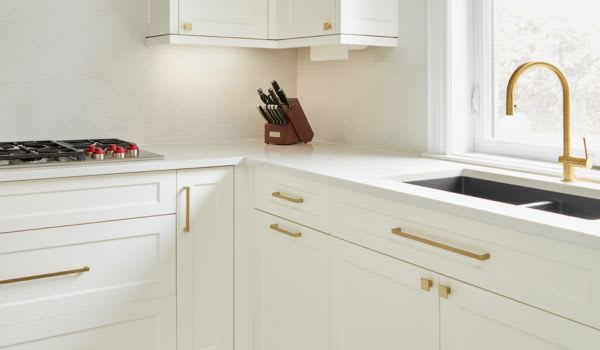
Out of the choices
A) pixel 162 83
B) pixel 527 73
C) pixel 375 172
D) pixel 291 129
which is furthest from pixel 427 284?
pixel 162 83

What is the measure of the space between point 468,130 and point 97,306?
4.90 ft

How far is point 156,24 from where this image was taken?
9.13 feet

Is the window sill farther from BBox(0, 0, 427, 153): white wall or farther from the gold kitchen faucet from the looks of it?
BBox(0, 0, 427, 153): white wall

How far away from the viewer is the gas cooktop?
2154 millimetres

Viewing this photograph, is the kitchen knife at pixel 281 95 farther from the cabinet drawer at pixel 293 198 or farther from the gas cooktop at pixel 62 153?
the gas cooktop at pixel 62 153

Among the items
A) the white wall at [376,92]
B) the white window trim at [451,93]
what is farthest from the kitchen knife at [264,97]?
the white window trim at [451,93]

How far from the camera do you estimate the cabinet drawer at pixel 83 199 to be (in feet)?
6.79

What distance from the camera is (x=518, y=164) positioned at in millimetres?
2225

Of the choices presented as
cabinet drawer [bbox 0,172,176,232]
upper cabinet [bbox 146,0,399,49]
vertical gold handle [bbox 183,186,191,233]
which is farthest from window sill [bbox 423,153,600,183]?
cabinet drawer [bbox 0,172,176,232]

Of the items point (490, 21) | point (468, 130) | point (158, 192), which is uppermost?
point (490, 21)

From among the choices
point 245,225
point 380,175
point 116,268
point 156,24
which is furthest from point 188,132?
point 380,175

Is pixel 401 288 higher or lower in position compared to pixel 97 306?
higher

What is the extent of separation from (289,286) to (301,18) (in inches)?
44.9

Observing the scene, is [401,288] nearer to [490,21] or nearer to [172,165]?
[172,165]
